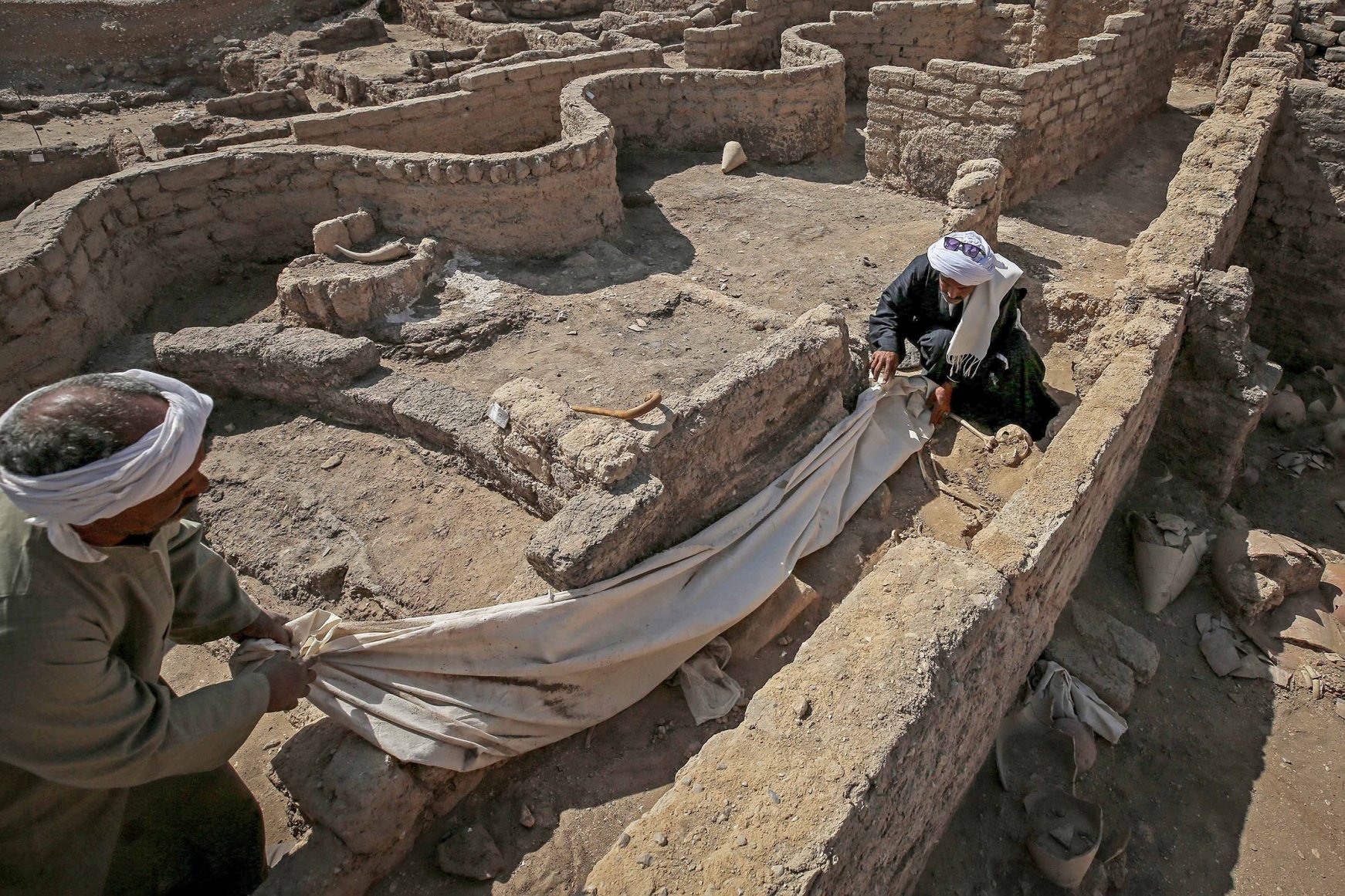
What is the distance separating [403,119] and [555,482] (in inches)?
246

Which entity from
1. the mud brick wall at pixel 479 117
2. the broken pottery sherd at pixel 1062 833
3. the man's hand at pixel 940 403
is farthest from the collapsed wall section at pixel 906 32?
the broken pottery sherd at pixel 1062 833

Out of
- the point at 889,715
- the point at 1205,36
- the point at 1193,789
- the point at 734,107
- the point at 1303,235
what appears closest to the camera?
the point at 889,715

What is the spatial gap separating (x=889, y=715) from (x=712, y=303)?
179 inches

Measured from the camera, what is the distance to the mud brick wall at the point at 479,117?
823 cm

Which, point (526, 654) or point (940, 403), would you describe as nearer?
point (526, 654)

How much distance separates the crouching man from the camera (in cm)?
485

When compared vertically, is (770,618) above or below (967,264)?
below

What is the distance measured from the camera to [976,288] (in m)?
4.89

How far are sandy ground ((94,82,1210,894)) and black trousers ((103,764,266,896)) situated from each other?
362mm

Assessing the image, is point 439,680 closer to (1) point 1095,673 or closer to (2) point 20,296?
(1) point 1095,673

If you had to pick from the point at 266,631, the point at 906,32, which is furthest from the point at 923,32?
the point at 266,631

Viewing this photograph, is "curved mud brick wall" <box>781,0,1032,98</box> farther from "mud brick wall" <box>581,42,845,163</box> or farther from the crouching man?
the crouching man

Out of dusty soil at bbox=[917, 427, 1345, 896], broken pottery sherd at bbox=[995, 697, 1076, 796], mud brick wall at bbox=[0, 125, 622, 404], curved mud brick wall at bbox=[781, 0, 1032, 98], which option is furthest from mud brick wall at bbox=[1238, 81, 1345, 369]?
mud brick wall at bbox=[0, 125, 622, 404]

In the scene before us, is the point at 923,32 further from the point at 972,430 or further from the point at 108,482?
the point at 108,482
